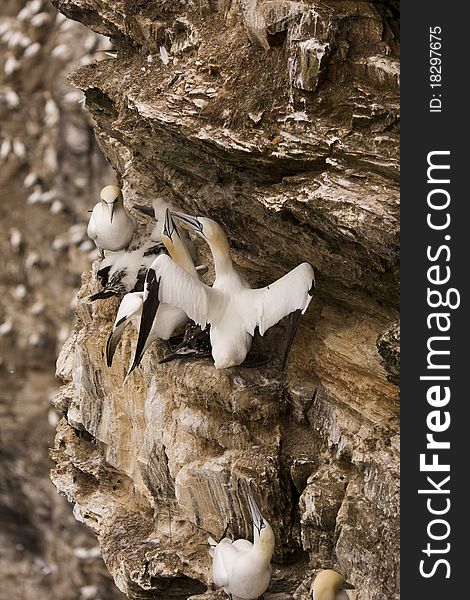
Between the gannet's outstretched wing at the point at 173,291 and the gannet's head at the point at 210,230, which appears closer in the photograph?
the gannet's outstretched wing at the point at 173,291

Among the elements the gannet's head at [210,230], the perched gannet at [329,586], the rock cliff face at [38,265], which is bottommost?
the perched gannet at [329,586]

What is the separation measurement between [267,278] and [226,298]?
1.66ft

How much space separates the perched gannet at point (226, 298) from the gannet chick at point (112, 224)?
65 cm

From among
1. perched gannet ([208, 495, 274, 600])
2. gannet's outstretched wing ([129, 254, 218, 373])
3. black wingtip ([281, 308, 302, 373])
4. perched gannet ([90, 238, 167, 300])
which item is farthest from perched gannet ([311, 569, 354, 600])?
perched gannet ([90, 238, 167, 300])

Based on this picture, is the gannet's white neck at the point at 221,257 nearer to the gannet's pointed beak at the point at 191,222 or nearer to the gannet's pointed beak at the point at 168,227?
the gannet's pointed beak at the point at 191,222

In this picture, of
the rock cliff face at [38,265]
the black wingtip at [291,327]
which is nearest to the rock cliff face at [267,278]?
the black wingtip at [291,327]

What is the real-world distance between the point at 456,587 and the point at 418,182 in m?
Answer: 1.72

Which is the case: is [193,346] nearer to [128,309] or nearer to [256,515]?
[128,309]

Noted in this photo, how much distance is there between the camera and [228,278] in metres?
5.81

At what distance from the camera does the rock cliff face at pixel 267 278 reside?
5051 mm

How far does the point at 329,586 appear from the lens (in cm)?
520

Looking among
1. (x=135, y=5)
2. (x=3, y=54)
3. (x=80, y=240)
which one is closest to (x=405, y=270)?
(x=135, y=5)

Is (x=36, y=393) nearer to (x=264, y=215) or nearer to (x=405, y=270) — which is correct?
(x=264, y=215)

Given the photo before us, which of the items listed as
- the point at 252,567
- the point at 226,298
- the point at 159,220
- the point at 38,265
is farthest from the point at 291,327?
the point at 38,265
